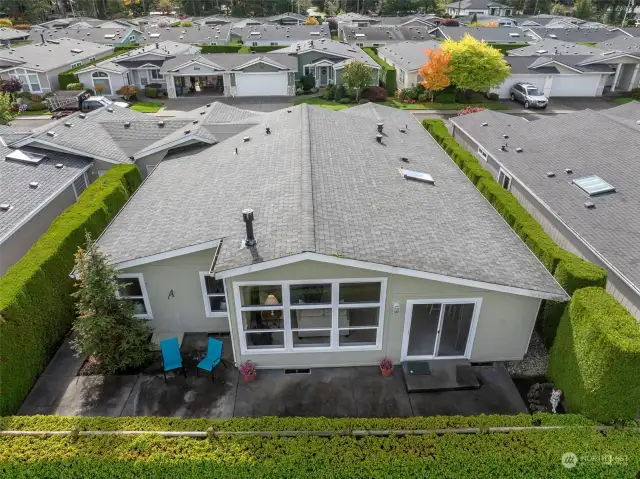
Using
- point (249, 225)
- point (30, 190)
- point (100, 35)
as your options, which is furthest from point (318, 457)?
point (100, 35)

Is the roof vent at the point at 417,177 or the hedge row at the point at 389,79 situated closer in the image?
the roof vent at the point at 417,177

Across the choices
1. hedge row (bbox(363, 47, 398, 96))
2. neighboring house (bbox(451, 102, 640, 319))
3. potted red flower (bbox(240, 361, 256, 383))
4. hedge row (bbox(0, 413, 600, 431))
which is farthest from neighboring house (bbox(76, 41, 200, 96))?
hedge row (bbox(0, 413, 600, 431))

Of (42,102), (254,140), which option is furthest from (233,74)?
(254,140)

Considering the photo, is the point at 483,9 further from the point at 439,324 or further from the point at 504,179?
the point at 439,324

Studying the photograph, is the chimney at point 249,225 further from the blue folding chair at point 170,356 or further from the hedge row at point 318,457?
the hedge row at point 318,457

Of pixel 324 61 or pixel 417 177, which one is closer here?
pixel 417 177

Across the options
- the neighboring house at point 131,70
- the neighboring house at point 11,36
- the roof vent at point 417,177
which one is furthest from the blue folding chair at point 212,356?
the neighboring house at point 11,36

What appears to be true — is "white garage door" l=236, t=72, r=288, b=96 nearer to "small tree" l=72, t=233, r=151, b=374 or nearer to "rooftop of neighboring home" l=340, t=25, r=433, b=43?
"rooftop of neighboring home" l=340, t=25, r=433, b=43
